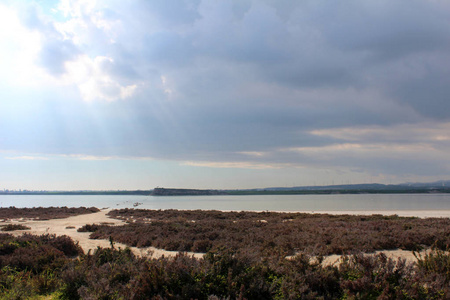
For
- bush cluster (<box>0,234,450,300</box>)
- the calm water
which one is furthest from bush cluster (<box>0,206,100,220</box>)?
bush cluster (<box>0,234,450,300</box>)

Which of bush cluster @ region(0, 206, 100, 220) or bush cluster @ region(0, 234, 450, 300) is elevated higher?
bush cluster @ region(0, 234, 450, 300)

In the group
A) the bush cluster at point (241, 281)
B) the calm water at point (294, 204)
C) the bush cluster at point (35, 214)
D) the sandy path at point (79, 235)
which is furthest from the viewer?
the calm water at point (294, 204)

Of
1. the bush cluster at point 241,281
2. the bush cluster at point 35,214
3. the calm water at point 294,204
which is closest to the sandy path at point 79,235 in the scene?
the bush cluster at point 241,281

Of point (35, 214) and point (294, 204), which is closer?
point (35, 214)

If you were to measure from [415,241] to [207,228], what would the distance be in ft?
35.7

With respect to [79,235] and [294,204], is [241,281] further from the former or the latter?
[294,204]

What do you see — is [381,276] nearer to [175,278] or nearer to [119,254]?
[175,278]

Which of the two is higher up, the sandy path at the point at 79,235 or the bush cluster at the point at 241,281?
the bush cluster at the point at 241,281

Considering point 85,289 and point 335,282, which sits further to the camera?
point 335,282

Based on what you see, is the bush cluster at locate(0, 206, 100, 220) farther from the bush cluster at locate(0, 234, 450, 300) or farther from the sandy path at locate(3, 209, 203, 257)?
the bush cluster at locate(0, 234, 450, 300)

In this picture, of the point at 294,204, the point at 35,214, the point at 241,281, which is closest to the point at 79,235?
the point at 241,281

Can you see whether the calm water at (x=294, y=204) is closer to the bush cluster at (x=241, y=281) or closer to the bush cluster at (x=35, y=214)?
the bush cluster at (x=35, y=214)

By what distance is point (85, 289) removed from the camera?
5457mm

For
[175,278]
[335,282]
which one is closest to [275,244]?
[335,282]
